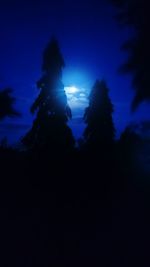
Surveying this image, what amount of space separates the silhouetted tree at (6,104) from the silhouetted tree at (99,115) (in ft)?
24.9

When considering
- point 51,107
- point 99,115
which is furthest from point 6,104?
point 99,115

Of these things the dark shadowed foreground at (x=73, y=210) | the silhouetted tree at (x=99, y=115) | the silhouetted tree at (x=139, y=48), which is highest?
the silhouetted tree at (x=99, y=115)

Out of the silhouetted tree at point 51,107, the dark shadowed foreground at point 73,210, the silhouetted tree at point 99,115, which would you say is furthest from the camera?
the silhouetted tree at point 99,115

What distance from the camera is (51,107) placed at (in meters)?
18.8

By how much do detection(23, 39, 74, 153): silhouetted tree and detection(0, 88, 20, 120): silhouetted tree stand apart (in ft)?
5.06

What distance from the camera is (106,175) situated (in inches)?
387

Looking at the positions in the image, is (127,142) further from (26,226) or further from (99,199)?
(26,226)

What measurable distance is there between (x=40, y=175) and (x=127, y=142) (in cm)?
531

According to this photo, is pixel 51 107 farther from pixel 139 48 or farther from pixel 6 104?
pixel 139 48

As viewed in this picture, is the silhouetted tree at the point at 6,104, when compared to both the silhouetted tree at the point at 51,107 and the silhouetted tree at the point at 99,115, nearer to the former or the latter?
the silhouetted tree at the point at 51,107

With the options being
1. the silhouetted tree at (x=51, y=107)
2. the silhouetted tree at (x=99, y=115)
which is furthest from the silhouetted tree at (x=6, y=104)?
the silhouetted tree at (x=99, y=115)

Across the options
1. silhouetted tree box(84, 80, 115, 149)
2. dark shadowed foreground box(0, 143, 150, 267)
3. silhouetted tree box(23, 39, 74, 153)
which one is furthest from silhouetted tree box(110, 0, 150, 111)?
silhouetted tree box(84, 80, 115, 149)

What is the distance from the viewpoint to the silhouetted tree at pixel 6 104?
18219 millimetres

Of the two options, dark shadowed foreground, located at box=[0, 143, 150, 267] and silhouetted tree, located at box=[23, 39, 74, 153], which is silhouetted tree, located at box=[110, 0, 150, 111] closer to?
dark shadowed foreground, located at box=[0, 143, 150, 267]
